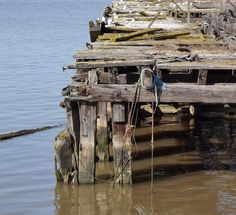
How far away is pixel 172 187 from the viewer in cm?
962

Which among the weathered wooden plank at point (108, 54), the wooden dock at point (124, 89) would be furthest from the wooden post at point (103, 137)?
the weathered wooden plank at point (108, 54)

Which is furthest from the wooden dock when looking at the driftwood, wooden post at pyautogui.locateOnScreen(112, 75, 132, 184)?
the driftwood

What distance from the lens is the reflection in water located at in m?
8.89

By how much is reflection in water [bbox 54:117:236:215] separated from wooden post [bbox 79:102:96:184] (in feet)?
1.37

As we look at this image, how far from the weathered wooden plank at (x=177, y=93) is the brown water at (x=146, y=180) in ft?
4.60

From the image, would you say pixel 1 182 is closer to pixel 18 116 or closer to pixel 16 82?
pixel 18 116

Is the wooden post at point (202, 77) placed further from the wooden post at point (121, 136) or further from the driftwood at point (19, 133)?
the driftwood at point (19, 133)

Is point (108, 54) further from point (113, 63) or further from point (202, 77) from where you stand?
point (202, 77)

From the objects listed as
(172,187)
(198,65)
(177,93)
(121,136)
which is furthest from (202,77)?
(172,187)

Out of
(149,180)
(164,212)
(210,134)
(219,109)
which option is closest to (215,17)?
(219,109)

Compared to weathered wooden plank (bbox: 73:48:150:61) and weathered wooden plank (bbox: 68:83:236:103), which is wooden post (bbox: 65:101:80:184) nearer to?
weathered wooden plank (bbox: 68:83:236:103)

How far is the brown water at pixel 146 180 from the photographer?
8.98m

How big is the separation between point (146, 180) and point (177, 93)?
1.78 m

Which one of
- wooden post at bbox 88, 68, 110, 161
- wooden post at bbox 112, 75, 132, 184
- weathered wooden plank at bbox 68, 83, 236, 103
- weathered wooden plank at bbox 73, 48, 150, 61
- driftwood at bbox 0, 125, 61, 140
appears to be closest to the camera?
weathered wooden plank at bbox 68, 83, 236, 103
